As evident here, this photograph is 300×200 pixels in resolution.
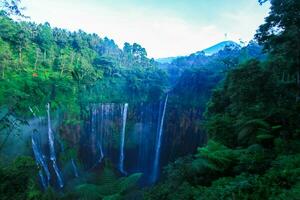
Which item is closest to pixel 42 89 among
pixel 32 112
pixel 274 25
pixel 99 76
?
pixel 32 112

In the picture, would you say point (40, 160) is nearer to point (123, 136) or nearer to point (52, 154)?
point (52, 154)

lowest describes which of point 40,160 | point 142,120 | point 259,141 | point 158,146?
point 40,160

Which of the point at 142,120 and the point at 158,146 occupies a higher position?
the point at 142,120

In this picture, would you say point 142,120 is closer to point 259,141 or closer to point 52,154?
point 52,154

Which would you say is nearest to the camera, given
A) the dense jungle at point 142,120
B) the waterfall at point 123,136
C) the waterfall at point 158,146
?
the dense jungle at point 142,120

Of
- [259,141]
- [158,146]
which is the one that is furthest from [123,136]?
[259,141]

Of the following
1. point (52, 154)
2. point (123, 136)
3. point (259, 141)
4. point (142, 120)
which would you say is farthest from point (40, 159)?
point (259, 141)

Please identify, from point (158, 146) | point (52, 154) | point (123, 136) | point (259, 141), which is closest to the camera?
point (259, 141)

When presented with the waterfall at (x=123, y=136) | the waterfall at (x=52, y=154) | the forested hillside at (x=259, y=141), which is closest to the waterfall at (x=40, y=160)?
the waterfall at (x=52, y=154)

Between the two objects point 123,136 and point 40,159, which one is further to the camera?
point 123,136

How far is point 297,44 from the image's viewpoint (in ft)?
20.7

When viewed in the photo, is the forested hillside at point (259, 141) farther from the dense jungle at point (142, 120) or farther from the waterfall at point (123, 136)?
the waterfall at point (123, 136)

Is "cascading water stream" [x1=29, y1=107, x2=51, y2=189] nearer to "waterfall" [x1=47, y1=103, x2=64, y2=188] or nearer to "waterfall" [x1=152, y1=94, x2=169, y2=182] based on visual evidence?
"waterfall" [x1=47, y1=103, x2=64, y2=188]

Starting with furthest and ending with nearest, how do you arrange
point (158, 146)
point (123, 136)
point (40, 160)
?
point (123, 136) → point (158, 146) → point (40, 160)
